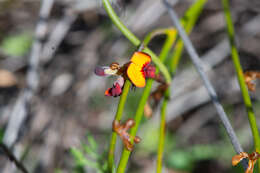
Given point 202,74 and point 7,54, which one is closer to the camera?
point 202,74

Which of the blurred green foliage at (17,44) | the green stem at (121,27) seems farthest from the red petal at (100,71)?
the blurred green foliage at (17,44)

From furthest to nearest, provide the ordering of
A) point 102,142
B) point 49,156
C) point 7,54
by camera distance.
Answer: point 7,54
point 102,142
point 49,156

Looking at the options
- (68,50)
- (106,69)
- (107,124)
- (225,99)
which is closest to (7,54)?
(68,50)

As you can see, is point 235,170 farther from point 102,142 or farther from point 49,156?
point 49,156

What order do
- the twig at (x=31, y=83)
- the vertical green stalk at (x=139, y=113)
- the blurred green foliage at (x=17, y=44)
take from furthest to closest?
the blurred green foliage at (x=17, y=44) → the twig at (x=31, y=83) → the vertical green stalk at (x=139, y=113)

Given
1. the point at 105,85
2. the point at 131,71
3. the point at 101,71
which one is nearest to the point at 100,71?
the point at 101,71

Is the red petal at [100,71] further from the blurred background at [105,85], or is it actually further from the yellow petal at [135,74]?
the blurred background at [105,85]
